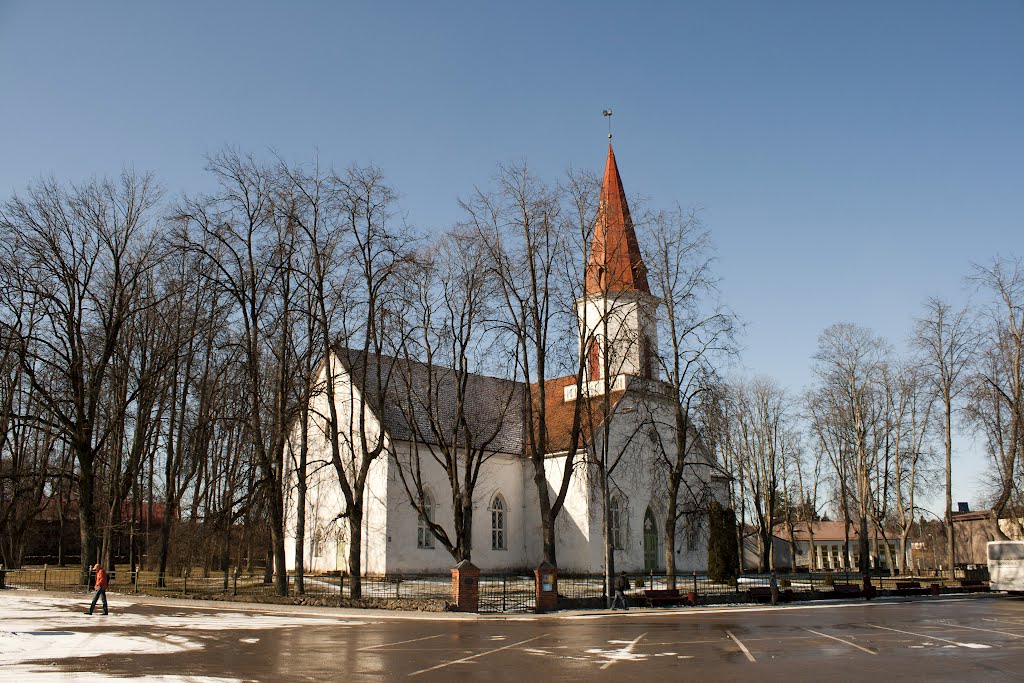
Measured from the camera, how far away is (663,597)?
27.1m

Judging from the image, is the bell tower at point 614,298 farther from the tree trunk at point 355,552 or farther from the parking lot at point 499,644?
the parking lot at point 499,644

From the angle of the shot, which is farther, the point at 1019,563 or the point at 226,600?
the point at 1019,563

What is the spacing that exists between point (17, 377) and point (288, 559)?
1501cm

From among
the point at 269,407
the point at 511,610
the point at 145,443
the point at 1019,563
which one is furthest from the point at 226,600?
the point at 1019,563

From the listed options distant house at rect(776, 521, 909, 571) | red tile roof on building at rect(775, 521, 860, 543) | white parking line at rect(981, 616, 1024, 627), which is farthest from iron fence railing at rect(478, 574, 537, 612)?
red tile roof on building at rect(775, 521, 860, 543)

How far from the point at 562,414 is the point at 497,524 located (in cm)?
733

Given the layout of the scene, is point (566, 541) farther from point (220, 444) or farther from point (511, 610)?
point (220, 444)

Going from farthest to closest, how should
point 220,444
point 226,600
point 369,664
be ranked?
point 220,444 → point 226,600 → point 369,664

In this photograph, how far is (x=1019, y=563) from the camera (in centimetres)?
3034

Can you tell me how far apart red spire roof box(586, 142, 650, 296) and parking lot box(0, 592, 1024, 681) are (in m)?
12.5

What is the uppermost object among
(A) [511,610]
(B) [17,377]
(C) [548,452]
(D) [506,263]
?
(D) [506,263]

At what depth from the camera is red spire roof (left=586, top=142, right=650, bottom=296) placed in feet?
97.6

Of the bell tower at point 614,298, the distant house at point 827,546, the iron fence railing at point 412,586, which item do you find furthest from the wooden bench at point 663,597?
the distant house at point 827,546

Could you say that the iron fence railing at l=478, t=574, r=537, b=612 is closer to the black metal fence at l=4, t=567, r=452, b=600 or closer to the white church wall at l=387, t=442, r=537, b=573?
the black metal fence at l=4, t=567, r=452, b=600
